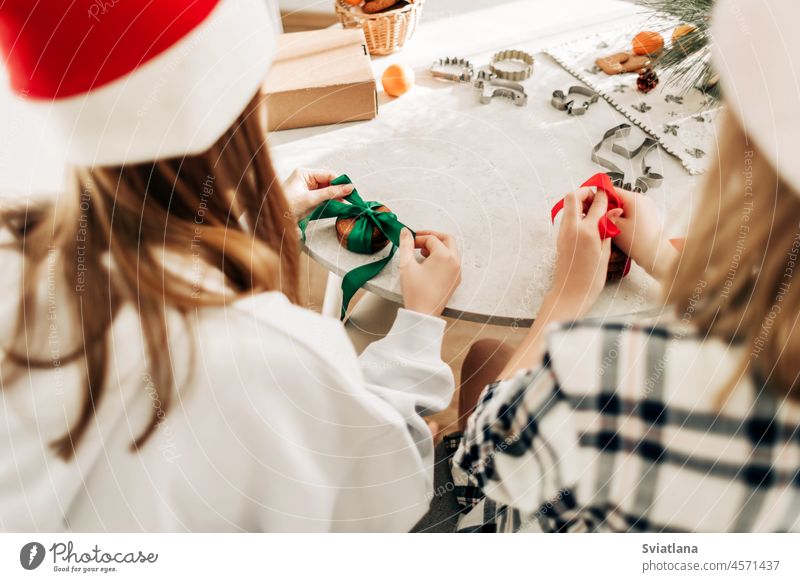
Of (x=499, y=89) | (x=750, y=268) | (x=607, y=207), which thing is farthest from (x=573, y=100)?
(x=750, y=268)

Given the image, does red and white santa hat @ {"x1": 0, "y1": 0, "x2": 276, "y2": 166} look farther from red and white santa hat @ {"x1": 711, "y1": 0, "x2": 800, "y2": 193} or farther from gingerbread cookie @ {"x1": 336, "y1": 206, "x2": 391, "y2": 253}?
red and white santa hat @ {"x1": 711, "y1": 0, "x2": 800, "y2": 193}

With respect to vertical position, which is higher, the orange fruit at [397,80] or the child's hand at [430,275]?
the orange fruit at [397,80]

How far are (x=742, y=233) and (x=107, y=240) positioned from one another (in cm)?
53

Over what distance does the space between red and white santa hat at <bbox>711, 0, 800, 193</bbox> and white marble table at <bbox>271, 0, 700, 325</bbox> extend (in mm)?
177

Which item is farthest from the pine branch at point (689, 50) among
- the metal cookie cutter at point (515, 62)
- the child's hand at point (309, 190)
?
the child's hand at point (309, 190)

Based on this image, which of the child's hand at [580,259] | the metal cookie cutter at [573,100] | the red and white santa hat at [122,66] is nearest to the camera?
the red and white santa hat at [122,66]

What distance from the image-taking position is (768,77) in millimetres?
394

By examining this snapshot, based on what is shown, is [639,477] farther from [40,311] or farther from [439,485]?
[40,311]

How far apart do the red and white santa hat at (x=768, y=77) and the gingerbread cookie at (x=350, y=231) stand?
0.34 m

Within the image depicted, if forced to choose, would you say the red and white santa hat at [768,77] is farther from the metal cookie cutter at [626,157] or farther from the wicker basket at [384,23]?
the wicker basket at [384,23]

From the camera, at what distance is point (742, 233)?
444 millimetres

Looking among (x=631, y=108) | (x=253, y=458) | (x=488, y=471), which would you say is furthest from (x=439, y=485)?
(x=631, y=108)

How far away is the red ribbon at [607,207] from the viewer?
529 millimetres

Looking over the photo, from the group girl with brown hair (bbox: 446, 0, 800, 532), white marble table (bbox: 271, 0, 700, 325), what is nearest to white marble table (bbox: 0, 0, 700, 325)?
white marble table (bbox: 271, 0, 700, 325)
